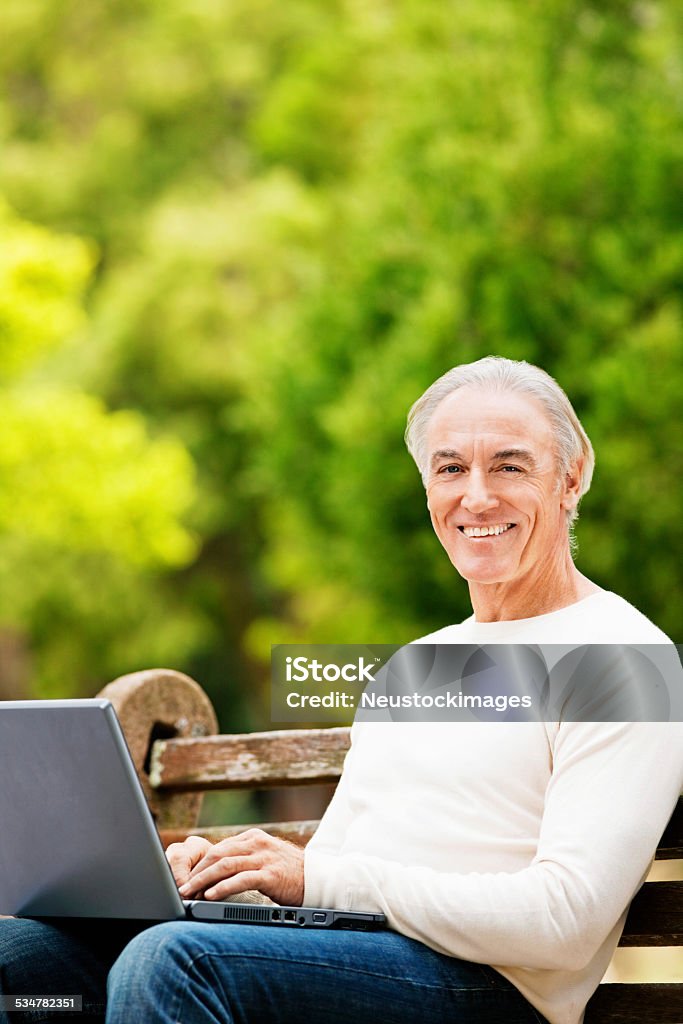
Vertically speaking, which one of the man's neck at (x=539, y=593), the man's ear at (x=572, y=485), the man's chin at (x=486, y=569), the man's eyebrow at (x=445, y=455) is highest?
the man's eyebrow at (x=445, y=455)

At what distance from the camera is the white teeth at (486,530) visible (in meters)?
2.02

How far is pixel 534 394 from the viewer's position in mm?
2029

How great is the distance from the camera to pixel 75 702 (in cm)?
166

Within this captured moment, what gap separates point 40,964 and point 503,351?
5.77 meters

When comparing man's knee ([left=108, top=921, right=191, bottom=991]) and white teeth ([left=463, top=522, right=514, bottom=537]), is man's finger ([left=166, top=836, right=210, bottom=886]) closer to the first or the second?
man's knee ([left=108, top=921, right=191, bottom=991])

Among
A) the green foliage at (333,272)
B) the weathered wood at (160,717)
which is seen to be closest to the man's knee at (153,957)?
the weathered wood at (160,717)

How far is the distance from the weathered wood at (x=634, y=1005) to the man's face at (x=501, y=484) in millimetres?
595

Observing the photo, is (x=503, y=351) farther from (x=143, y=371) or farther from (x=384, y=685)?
(x=143, y=371)

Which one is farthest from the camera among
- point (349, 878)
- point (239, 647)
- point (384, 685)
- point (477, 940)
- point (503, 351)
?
point (239, 647)

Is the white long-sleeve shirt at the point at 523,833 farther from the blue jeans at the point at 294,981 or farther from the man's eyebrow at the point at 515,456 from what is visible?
the man's eyebrow at the point at 515,456

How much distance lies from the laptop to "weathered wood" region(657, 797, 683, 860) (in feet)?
1.61

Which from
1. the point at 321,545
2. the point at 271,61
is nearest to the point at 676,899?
the point at 321,545

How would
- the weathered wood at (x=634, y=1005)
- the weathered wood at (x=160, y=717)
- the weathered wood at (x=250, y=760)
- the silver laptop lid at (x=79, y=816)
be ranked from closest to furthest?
the silver laptop lid at (x=79, y=816) → the weathered wood at (x=634, y=1005) → the weathered wood at (x=250, y=760) → the weathered wood at (x=160, y=717)

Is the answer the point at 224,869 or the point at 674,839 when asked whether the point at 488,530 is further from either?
the point at 224,869
